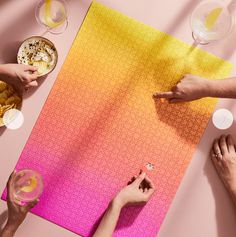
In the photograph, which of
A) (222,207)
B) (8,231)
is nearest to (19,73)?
(8,231)

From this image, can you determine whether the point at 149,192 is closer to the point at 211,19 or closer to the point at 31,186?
the point at 31,186

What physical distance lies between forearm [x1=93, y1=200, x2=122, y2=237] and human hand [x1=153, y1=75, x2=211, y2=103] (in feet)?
1.03

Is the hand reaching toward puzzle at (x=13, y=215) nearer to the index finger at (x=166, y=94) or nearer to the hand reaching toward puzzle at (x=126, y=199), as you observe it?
the hand reaching toward puzzle at (x=126, y=199)

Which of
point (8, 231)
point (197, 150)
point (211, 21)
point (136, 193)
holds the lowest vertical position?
point (8, 231)

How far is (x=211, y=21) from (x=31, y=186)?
64 cm

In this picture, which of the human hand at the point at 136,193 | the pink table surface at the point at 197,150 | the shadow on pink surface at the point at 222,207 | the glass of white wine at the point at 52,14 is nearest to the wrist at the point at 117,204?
the human hand at the point at 136,193

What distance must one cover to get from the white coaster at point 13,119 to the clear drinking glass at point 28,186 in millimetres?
121

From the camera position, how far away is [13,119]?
3.47ft

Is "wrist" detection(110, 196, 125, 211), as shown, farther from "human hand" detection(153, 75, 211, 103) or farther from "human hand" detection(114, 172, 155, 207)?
"human hand" detection(153, 75, 211, 103)

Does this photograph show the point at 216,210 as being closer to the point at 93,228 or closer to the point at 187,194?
the point at 187,194

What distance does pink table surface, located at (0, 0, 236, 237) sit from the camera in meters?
1.07

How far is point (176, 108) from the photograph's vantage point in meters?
1.11

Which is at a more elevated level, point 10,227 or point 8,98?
point 8,98

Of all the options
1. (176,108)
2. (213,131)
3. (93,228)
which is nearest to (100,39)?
(176,108)
